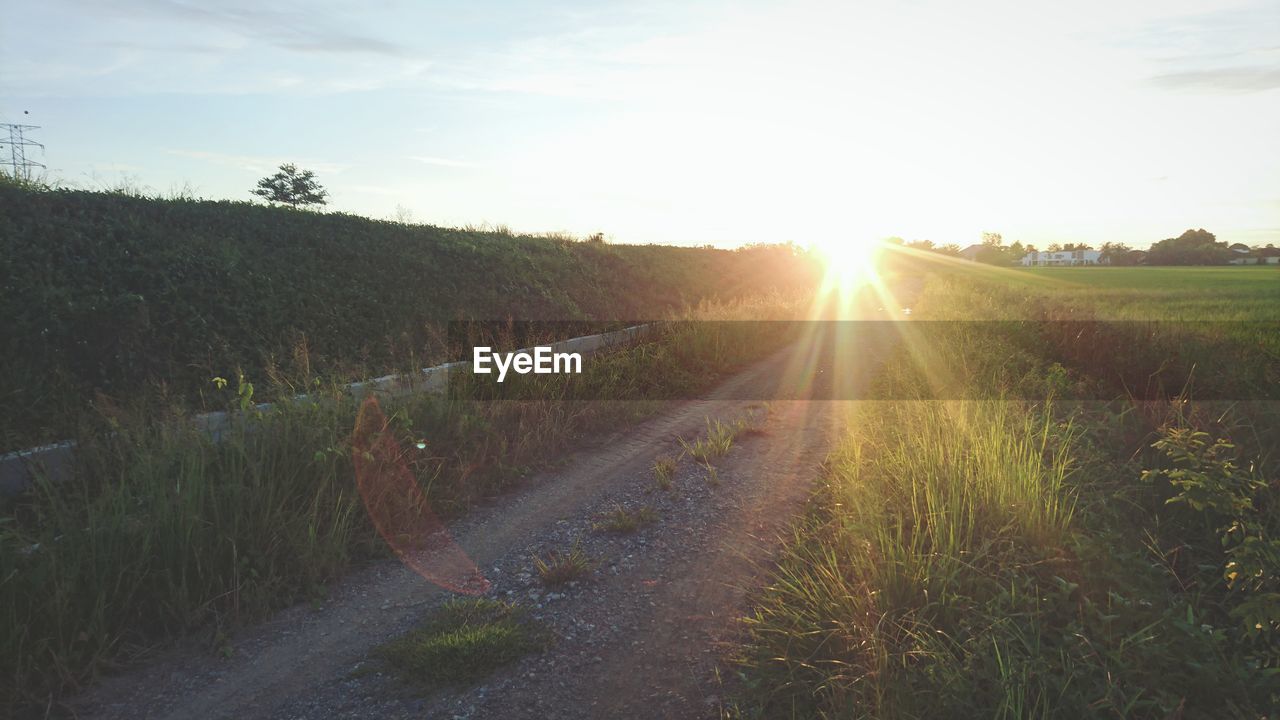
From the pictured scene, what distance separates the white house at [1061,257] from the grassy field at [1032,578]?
278ft

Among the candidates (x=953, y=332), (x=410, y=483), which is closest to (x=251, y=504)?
(x=410, y=483)

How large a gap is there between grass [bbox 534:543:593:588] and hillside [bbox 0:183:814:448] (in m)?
2.89

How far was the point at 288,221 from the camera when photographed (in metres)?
12.5

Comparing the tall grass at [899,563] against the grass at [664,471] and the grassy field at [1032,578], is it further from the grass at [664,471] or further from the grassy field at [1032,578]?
the grass at [664,471]

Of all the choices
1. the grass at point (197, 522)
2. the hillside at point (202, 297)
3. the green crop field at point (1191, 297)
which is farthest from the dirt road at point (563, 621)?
the green crop field at point (1191, 297)

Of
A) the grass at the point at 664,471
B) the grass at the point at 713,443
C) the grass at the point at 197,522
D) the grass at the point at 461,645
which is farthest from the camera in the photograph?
the grass at the point at 713,443

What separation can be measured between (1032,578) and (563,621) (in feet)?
8.14

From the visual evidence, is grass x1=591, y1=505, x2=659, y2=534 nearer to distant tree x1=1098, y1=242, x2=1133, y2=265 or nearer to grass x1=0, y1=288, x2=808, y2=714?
grass x1=0, y1=288, x2=808, y2=714

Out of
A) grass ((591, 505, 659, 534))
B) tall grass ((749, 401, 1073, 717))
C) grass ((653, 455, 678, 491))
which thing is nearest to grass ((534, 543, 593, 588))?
grass ((591, 505, 659, 534))

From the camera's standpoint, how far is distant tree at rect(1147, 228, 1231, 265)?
51344 millimetres

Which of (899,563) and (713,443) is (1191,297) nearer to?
(713,443)

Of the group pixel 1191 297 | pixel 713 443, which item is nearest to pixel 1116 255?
pixel 1191 297

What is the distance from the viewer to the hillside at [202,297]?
6965 mm

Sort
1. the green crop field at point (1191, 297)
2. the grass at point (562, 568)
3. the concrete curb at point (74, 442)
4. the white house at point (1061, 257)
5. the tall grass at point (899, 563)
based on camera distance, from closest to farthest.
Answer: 1. the tall grass at point (899, 563)
2. the grass at point (562, 568)
3. the concrete curb at point (74, 442)
4. the green crop field at point (1191, 297)
5. the white house at point (1061, 257)
